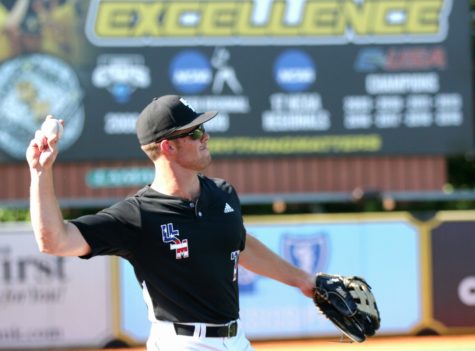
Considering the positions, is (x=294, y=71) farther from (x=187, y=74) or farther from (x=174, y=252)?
(x=174, y=252)

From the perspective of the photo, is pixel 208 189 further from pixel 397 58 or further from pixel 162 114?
pixel 397 58

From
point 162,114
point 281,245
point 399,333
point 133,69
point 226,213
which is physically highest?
point 133,69

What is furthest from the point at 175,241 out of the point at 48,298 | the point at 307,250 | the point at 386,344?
the point at 386,344

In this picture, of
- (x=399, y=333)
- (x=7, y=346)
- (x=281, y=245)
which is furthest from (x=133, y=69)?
(x=399, y=333)

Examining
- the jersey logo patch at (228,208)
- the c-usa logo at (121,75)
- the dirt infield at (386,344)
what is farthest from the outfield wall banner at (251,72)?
the jersey logo patch at (228,208)

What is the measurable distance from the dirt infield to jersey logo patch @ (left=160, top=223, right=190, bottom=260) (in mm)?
5279

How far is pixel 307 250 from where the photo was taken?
909cm

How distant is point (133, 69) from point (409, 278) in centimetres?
364

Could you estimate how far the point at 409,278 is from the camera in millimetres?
9227

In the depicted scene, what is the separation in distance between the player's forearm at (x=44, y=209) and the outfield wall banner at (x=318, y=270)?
578 centimetres

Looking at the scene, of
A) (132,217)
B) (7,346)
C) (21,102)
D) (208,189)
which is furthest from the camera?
(21,102)

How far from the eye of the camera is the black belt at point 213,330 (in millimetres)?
3496

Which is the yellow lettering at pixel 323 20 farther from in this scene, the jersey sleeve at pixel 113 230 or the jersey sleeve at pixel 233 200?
the jersey sleeve at pixel 113 230

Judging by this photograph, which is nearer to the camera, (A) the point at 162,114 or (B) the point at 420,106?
(A) the point at 162,114
